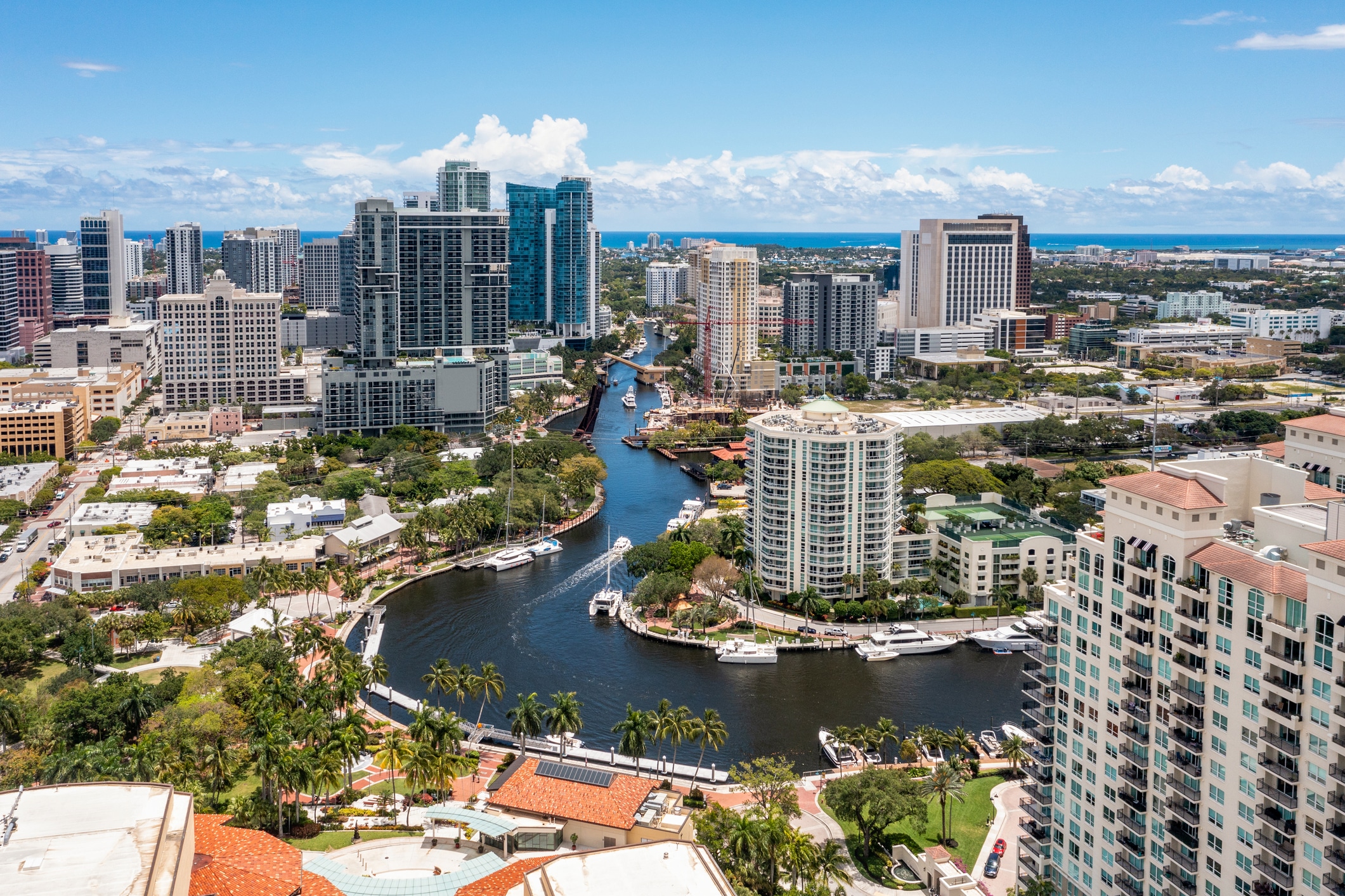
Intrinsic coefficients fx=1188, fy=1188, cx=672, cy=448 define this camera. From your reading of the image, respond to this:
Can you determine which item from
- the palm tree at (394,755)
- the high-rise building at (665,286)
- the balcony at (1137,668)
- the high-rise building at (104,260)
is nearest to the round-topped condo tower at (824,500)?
the palm tree at (394,755)

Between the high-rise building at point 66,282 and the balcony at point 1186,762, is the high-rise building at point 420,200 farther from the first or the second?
the balcony at point 1186,762

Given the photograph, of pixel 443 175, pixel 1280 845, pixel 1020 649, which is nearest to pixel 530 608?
pixel 1020 649

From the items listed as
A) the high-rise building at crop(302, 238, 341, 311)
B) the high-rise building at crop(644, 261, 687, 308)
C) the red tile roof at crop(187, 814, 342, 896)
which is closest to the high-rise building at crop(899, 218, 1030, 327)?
the high-rise building at crop(644, 261, 687, 308)

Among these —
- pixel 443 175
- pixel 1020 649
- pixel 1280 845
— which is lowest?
pixel 1020 649

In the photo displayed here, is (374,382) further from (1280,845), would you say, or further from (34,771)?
(1280,845)

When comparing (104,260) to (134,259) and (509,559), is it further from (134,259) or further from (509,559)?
(509,559)

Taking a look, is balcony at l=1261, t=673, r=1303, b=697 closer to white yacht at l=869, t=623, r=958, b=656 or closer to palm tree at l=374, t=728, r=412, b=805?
palm tree at l=374, t=728, r=412, b=805
